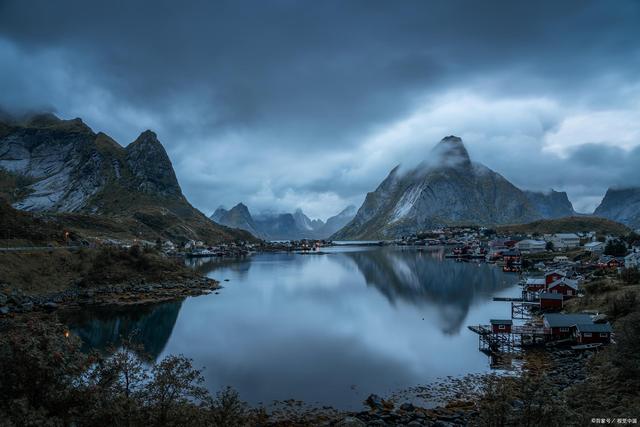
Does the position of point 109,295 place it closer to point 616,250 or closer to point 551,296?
point 551,296

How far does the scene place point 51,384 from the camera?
13719mm

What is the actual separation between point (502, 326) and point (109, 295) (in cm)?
5774

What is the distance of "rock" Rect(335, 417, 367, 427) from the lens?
70.6 ft

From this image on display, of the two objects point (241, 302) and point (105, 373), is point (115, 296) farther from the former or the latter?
point (105, 373)

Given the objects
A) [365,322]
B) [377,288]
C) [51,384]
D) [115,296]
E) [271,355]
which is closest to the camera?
[51,384]

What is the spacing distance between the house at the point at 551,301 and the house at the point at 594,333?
17.9m

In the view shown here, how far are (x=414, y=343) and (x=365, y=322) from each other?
1205 centimetres

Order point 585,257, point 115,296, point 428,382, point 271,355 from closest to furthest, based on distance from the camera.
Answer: point 428,382 < point 271,355 < point 115,296 < point 585,257

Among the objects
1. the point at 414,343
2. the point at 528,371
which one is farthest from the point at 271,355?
the point at 528,371

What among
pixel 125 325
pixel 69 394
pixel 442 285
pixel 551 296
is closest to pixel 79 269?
pixel 125 325

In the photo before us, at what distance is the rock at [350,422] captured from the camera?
70.6 ft

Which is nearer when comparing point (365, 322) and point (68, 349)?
point (68, 349)

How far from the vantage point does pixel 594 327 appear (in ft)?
120

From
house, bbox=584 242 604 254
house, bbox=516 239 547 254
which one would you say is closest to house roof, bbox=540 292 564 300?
house, bbox=584 242 604 254
